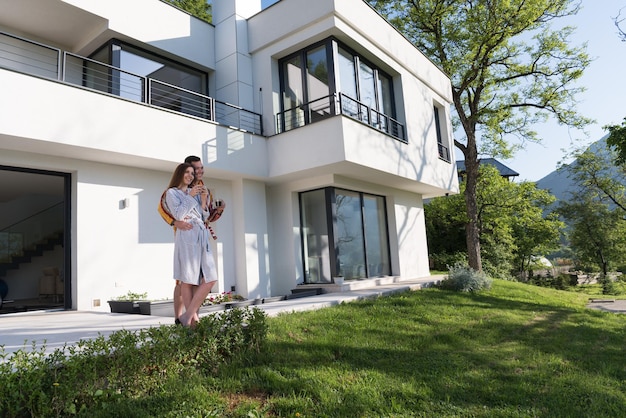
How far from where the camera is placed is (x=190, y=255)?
13.4 feet

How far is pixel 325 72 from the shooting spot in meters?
9.65

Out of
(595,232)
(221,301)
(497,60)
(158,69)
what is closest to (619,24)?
(221,301)

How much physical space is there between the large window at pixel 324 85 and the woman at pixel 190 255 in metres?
5.72

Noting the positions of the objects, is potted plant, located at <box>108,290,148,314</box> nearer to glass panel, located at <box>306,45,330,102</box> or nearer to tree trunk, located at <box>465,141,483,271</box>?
glass panel, located at <box>306,45,330,102</box>

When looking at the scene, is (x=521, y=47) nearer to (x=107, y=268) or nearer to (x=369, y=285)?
(x=369, y=285)

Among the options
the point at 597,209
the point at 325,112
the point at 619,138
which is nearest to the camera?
the point at 619,138

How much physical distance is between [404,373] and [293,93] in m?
7.79

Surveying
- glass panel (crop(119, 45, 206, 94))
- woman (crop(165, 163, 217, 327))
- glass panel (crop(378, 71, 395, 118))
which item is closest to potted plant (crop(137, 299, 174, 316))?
woman (crop(165, 163, 217, 327))

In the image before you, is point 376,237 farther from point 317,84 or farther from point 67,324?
point 67,324

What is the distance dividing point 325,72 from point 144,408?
8218mm

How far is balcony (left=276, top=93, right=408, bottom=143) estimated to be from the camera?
9.41 meters

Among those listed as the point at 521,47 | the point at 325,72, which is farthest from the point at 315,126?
the point at 521,47

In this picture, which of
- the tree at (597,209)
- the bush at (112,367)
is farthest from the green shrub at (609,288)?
the bush at (112,367)

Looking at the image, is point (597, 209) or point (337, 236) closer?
point (337, 236)
